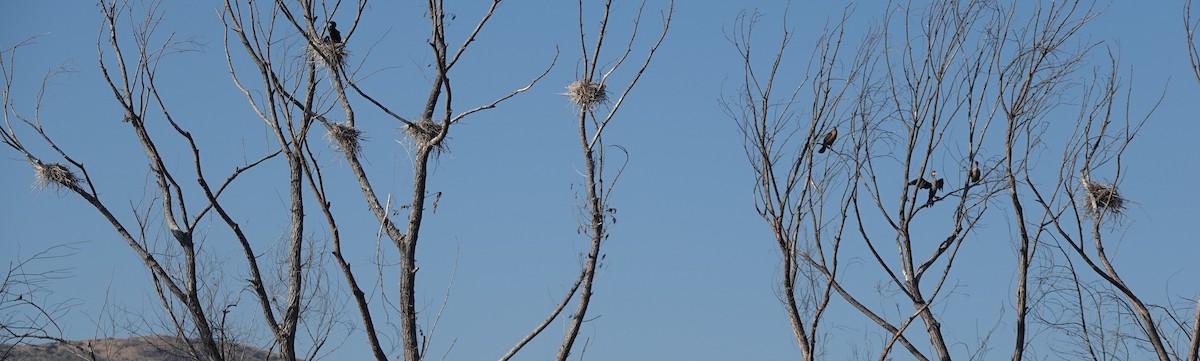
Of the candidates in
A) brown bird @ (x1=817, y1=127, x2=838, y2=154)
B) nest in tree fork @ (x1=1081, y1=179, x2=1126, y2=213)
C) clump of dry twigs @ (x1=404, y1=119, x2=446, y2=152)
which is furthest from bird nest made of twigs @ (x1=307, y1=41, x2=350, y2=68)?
nest in tree fork @ (x1=1081, y1=179, x2=1126, y2=213)

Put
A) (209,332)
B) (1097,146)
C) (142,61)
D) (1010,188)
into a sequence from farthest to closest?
(1097,146) < (1010,188) < (142,61) < (209,332)

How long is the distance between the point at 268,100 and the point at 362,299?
1036 millimetres

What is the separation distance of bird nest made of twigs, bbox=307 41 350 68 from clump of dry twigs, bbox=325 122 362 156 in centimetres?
31

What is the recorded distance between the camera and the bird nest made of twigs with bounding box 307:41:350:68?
4125mm

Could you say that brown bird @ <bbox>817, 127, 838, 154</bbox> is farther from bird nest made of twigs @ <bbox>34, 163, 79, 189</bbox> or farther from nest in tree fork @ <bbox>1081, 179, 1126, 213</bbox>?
bird nest made of twigs @ <bbox>34, 163, 79, 189</bbox>

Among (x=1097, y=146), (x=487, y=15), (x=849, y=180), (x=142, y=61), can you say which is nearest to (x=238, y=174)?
(x=142, y=61)

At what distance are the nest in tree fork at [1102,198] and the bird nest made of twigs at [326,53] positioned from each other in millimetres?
4342

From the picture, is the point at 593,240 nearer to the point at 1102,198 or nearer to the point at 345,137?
the point at 345,137

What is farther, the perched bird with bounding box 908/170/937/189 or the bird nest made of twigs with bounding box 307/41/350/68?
the perched bird with bounding box 908/170/937/189

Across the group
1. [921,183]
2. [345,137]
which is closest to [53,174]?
[345,137]

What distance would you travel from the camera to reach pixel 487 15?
436cm

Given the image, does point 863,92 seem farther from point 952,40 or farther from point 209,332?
point 209,332

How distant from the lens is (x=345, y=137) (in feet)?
18.9

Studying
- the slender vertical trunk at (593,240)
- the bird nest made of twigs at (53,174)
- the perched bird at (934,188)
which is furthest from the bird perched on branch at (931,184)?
the bird nest made of twigs at (53,174)
